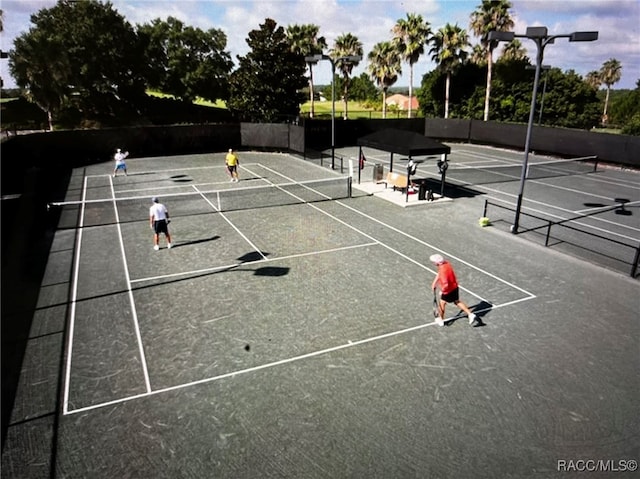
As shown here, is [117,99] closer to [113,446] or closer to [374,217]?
[374,217]

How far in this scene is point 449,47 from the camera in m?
49.2

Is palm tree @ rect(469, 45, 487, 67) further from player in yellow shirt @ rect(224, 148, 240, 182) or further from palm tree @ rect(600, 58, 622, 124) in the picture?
palm tree @ rect(600, 58, 622, 124)

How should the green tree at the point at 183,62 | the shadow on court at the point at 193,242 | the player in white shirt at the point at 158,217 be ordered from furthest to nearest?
the green tree at the point at 183,62, the shadow on court at the point at 193,242, the player in white shirt at the point at 158,217

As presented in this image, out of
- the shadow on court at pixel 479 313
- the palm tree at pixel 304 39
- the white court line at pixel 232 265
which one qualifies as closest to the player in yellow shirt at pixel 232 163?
the white court line at pixel 232 265

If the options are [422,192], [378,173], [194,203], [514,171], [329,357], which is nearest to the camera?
[329,357]

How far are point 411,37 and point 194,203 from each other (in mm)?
41159

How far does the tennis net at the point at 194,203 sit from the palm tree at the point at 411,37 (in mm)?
31347

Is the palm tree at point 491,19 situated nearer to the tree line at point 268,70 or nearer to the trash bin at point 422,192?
the tree line at point 268,70

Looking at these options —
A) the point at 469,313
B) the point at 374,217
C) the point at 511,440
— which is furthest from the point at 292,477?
the point at 374,217

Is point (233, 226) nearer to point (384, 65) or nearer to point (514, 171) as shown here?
point (514, 171)

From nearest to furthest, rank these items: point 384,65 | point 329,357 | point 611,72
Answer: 1. point 329,357
2. point 384,65
3. point 611,72

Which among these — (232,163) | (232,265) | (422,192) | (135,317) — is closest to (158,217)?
(232,265)

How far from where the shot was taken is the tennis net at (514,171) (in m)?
27.9

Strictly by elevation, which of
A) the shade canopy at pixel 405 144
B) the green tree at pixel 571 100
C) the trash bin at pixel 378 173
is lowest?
the trash bin at pixel 378 173
